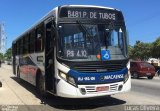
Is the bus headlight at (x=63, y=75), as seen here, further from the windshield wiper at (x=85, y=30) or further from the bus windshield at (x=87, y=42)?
the windshield wiper at (x=85, y=30)

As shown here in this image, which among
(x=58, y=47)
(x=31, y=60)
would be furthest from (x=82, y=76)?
(x=31, y=60)

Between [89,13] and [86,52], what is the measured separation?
1.44 metres

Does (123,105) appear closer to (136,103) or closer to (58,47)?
(136,103)

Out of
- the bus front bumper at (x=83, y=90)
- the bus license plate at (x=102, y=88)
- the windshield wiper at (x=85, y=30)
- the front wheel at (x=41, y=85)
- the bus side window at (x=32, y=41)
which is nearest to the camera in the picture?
the bus front bumper at (x=83, y=90)

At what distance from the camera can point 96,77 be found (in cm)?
1122

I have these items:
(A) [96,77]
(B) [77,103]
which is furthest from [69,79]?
(B) [77,103]

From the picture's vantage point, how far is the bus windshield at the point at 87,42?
36.7ft

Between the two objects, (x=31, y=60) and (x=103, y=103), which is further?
(x=31, y=60)

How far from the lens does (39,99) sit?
1391 centimetres

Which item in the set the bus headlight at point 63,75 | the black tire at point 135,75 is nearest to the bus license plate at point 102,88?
the bus headlight at point 63,75

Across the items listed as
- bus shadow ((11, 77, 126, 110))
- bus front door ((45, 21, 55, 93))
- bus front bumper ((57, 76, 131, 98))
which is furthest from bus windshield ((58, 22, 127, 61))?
bus shadow ((11, 77, 126, 110))

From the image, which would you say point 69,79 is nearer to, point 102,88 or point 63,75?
point 63,75

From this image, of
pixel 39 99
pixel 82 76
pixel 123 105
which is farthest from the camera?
pixel 39 99

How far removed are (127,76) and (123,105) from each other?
38.4 inches
